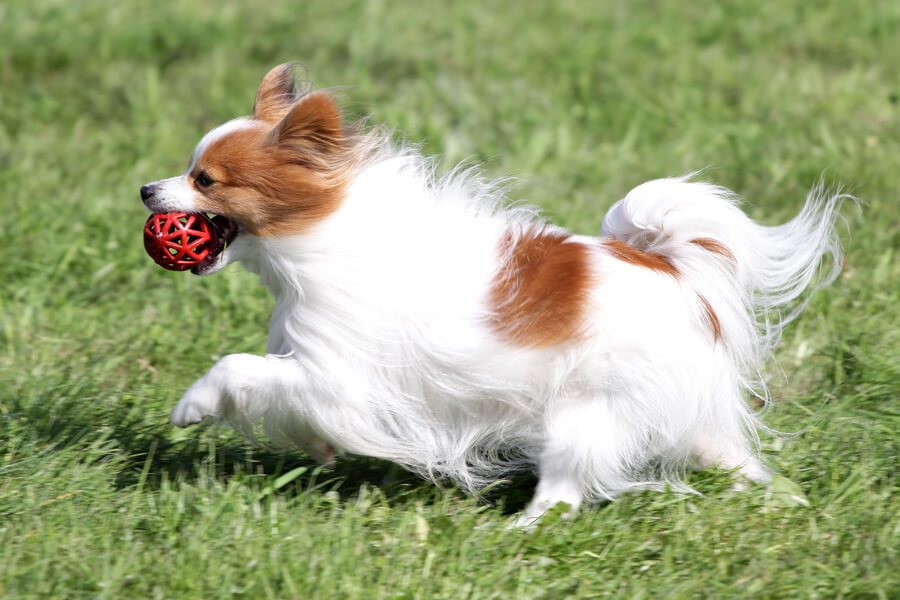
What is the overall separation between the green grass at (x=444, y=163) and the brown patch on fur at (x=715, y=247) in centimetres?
77

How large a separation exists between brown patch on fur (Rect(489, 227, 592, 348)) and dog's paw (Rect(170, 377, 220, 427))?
0.91 metres

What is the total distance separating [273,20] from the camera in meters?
8.13

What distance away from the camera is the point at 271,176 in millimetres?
3170

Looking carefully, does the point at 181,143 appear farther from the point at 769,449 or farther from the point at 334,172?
the point at 769,449

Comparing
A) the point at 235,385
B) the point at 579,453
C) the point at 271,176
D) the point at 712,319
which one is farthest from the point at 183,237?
the point at 712,319

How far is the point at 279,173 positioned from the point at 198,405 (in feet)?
2.55

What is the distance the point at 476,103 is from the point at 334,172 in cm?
399

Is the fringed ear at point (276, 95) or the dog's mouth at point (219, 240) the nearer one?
the dog's mouth at point (219, 240)

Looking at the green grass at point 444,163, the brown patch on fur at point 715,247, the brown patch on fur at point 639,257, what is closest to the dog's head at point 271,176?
the green grass at point 444,163

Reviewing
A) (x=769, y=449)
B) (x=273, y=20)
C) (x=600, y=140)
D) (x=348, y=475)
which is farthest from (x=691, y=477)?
(x=273, y=20)

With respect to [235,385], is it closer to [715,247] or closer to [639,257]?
[639,257]

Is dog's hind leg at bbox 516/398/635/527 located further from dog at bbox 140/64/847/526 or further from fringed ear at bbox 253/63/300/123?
fringed ear at bbox 253/63/300/123

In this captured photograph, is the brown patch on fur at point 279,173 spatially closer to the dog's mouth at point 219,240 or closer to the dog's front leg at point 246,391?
the dog's mouth at point 219,240

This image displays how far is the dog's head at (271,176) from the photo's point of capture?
3174 mm
